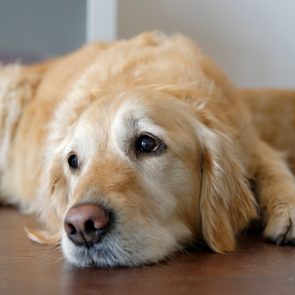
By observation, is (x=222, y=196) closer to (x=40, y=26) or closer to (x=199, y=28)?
(x=199, y=28)

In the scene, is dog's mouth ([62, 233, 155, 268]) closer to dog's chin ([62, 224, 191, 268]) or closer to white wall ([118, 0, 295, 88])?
dog's chin ([62, 224, 191, 268])

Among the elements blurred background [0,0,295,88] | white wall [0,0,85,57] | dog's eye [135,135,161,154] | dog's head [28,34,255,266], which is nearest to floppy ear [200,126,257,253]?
dog's head [28,34,255,266]

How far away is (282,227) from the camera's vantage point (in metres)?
1.93

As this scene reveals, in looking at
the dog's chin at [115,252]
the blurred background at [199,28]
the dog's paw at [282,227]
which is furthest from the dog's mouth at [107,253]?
the blurred background at [199,28]

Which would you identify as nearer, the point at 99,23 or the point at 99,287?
the point at 99,287

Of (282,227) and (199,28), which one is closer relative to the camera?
(282,227)

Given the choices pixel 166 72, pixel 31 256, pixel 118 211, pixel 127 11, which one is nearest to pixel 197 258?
pixel 118 211

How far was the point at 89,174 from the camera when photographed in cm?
171

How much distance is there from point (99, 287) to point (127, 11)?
2713 mm

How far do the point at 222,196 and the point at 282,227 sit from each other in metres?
0.22

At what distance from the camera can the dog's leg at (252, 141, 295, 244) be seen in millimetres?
1929

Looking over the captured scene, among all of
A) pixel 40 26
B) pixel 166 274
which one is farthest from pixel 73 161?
pixel 40 26

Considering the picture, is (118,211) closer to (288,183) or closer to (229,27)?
(288,183)

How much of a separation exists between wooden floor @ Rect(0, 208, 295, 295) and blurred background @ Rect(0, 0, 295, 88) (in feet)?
7.67
